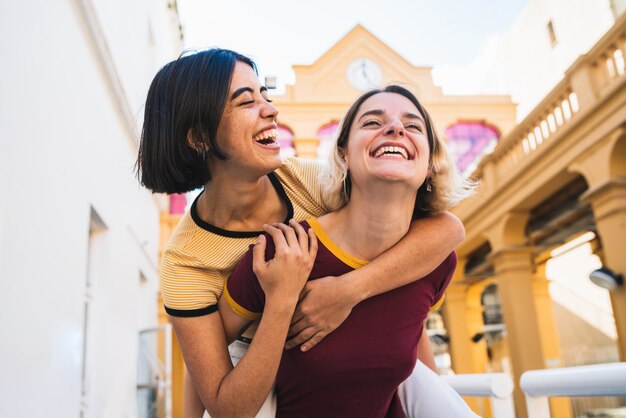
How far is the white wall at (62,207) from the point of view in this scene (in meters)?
3.35

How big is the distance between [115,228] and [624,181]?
246 inches

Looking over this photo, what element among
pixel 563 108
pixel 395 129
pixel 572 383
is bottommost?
pixel 572 383

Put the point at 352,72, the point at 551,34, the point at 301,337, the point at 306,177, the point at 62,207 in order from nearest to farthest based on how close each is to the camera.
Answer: the point at 301,337, the point at 306,177, the point at 62,207, the point at 352,72, the point at 551,34

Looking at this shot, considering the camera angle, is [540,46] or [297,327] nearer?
[297,327]

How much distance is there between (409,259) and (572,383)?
2.22ft

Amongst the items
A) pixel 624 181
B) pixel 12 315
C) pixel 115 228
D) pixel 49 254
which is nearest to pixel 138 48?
pixel 115 228

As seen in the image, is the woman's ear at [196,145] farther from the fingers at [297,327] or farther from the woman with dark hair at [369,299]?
the fingers at [297,327]

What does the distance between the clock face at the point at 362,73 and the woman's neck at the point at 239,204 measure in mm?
17432

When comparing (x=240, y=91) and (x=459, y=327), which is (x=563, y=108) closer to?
(x=459, y=327)

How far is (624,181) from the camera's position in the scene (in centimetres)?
738

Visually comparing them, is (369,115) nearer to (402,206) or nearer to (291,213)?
(402,206)

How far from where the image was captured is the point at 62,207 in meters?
4.43

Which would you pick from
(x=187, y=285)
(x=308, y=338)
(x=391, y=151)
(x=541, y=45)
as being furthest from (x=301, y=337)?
(x=541, y=45)

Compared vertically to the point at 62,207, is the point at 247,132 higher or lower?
lower
